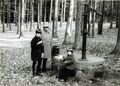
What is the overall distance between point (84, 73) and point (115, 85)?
4.53 ft

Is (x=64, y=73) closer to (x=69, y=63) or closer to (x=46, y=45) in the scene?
(x=69, y=63)

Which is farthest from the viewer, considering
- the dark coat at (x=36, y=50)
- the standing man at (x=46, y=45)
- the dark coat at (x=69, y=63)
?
the standing man at (x=46, y=45)

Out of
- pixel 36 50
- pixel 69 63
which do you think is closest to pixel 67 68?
pixel 69 63

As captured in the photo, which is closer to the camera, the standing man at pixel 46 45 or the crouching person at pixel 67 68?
the crouching person at pixel 67 68

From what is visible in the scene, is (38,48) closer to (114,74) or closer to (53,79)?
(53,79)

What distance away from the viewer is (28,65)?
Answer: 14391mm

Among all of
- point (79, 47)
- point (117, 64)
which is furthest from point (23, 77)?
point (79, 47)

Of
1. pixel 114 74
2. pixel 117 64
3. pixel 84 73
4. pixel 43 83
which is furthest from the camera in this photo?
pixel 117 64

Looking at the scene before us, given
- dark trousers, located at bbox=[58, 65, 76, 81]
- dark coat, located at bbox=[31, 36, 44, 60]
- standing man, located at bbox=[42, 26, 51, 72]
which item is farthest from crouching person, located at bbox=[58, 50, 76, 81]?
standing man, located at bbox=[42, 26, 51, 72]

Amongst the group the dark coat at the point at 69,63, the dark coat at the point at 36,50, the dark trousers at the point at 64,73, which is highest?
the dark coat at the point at 36,50

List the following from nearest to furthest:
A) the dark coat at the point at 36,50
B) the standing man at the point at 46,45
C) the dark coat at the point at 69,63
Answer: the dark coat at the point at 69,63
the dark coat at the point at 36,50
the standing man at the point at 46,45

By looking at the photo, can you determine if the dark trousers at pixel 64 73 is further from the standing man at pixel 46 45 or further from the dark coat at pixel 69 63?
the standing man at pixel 46 45

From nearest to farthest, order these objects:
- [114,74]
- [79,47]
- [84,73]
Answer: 1. [84,73]
2. [114,74]
3. [79,47]

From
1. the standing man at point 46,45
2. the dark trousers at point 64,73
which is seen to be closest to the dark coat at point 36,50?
the standing man at point 46,45
